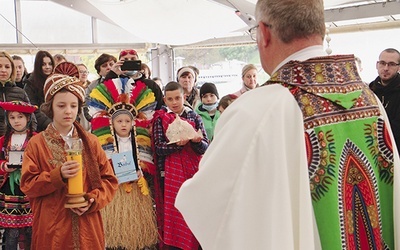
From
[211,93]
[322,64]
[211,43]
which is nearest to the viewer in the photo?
[322,64]

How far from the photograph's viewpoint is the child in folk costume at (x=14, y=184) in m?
3.38

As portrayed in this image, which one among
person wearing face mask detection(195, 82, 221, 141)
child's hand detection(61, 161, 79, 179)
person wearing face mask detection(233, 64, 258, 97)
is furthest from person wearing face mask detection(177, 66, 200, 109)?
child's hand detection(61, 161, 79, 179)

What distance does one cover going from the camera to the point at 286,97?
132 centimetres

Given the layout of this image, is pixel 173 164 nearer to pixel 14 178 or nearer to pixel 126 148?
pixel 126 148

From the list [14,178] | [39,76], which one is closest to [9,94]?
[39,76]

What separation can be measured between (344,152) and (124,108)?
2.29m

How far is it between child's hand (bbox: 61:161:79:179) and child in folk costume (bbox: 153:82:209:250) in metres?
1.20

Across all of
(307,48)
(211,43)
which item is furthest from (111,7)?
(307,48)

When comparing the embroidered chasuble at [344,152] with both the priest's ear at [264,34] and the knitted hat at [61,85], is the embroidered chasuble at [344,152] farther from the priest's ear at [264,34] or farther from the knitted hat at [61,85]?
the knitted hat at [61,85]

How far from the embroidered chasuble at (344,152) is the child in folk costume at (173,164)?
6.94ft

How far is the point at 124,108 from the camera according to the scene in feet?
11.4

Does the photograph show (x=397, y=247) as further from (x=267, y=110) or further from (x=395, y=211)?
(x=267, y=110)

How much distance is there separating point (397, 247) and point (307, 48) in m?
0.60

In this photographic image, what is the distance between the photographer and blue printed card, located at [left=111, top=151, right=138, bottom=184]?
11.0ft
